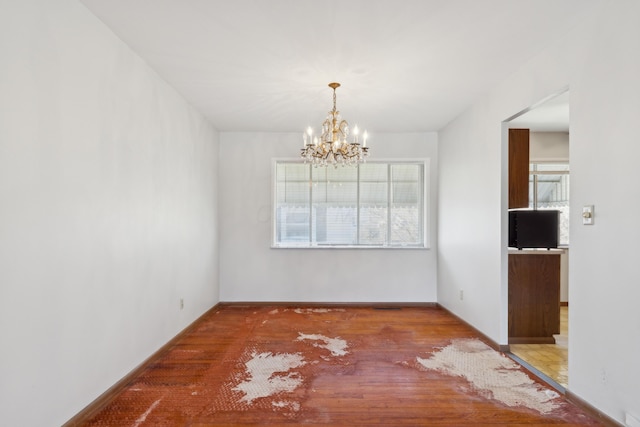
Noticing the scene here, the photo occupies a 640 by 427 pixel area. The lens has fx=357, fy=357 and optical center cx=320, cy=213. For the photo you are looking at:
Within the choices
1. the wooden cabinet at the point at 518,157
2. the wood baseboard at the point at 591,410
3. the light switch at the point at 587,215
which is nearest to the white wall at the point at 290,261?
the wooden cabinet at the point at 518,157

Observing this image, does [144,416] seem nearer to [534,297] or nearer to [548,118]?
[534,297]

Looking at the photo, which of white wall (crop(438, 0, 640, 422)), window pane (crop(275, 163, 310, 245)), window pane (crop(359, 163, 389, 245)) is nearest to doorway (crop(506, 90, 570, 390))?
white wall (crop(438, 0, 640, 422))

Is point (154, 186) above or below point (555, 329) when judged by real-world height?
above

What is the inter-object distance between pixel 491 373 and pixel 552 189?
392 centimetres

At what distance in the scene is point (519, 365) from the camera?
322cm

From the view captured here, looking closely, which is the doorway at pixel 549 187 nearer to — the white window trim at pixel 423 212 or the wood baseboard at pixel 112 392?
the white window trim at pixel 423 212

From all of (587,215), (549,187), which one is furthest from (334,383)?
(549,187)

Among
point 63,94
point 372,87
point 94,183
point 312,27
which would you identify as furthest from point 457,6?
point 94,183

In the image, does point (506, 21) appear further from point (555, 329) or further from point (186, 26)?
point (555, 329)

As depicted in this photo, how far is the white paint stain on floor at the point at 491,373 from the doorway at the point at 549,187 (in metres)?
0.24

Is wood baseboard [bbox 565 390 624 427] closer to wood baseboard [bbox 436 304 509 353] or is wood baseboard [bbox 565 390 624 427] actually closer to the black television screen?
wood baseboard [bbox 436 304 509 353]

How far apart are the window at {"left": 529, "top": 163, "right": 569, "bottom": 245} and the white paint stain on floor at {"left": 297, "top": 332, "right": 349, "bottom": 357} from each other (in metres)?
4.01

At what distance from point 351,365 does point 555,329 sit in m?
2.35

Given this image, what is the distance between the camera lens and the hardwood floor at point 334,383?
2.38 metres
